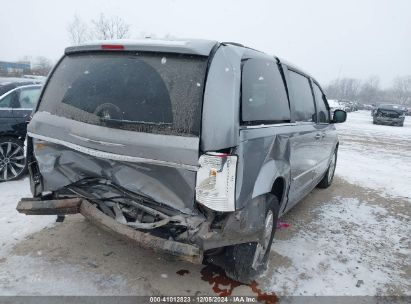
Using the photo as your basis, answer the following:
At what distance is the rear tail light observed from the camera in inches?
96.6

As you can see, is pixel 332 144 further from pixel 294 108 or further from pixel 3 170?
pixel 3 170

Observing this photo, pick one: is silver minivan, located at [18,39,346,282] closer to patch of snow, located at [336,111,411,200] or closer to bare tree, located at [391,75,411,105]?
patch of snow, located at [336,111,411,200]

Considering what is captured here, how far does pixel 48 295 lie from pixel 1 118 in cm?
373

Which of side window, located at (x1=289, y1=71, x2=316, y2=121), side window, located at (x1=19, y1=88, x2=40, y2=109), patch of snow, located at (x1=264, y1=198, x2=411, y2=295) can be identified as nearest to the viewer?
patch of snow, located at (x1=264, y1=198, x2=411, y2=295)

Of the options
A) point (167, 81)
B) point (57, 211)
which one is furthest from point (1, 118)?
point (167, 81)

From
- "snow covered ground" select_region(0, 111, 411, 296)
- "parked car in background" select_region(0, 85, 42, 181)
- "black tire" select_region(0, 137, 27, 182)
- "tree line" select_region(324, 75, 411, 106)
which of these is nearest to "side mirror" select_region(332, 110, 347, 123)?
"snow covered ground" select_region(0, 111, 411, 296)

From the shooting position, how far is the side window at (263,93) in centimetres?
284

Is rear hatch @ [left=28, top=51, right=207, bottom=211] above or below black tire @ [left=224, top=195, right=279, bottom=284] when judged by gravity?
above

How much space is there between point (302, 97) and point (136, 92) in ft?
7.73

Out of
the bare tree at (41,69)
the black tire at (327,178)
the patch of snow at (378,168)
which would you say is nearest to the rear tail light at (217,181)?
the black tire at (327,178)

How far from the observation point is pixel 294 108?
3871 mm

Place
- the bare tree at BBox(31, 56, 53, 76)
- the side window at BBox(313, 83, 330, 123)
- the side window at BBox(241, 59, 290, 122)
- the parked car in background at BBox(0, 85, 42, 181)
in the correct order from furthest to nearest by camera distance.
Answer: the bare tree at BBox(31, 56, 53, 76)
the parked car in background at BBox(0, 85, 42, 181)
the side window at BBox(313, 83, 330, 123)
the side window at BBox(241, 59, 290, 122)

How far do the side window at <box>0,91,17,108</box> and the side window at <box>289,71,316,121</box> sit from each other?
445 cm

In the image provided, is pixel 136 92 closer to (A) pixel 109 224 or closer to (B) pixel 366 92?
(A) pixel 109 224
